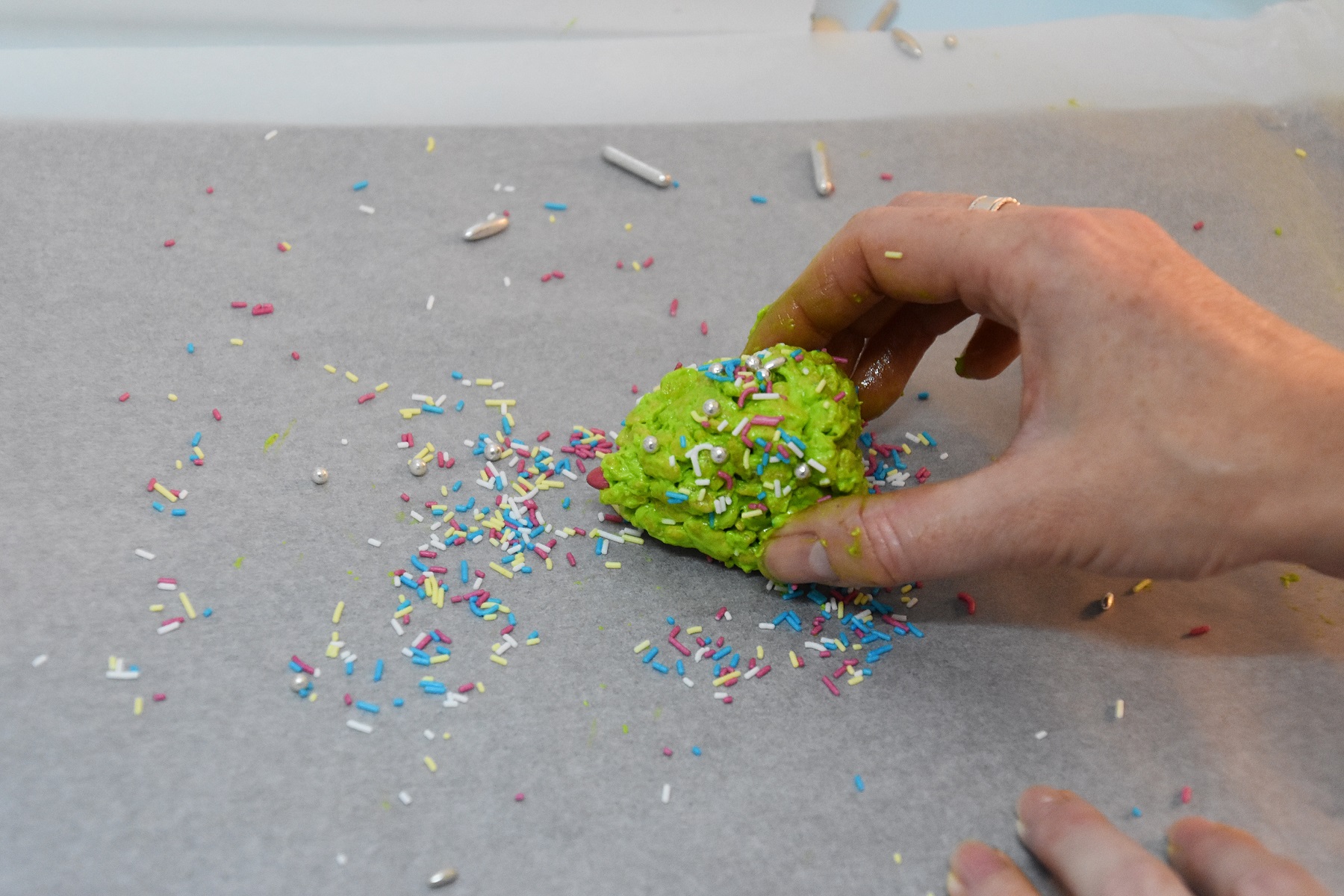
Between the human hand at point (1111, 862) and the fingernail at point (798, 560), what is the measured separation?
1.60 ft

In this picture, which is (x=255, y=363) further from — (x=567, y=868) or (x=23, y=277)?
(x=567, y=868)

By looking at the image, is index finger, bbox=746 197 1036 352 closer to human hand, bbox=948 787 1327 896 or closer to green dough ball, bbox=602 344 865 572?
green dough ball, bbox=602 344 865 572

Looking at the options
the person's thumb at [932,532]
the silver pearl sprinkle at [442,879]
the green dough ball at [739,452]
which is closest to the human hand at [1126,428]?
the person's thumb at [932,532]

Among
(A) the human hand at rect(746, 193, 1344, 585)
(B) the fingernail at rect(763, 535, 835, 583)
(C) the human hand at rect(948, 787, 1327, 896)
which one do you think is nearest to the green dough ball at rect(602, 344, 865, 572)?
(B) the fingernail at rect(763, 535, 835, 583)

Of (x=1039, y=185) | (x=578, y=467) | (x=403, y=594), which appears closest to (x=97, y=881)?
(x=403, y=594)

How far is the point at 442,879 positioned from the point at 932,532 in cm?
90

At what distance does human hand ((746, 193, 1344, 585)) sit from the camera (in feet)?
4.43

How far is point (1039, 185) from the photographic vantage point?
8.18 feet

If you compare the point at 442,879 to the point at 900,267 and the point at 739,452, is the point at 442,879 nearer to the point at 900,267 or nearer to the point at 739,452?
the point at 739,452

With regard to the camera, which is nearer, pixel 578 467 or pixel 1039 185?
pixel 578 467

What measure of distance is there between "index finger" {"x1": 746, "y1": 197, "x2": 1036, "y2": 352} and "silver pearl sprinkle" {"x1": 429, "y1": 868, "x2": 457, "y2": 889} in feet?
3.56

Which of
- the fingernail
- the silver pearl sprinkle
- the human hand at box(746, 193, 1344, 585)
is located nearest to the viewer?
the human hand at box(746, 193, 1344, 585)

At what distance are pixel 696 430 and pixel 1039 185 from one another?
1.38 metres

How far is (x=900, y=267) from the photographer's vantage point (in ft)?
5.34
